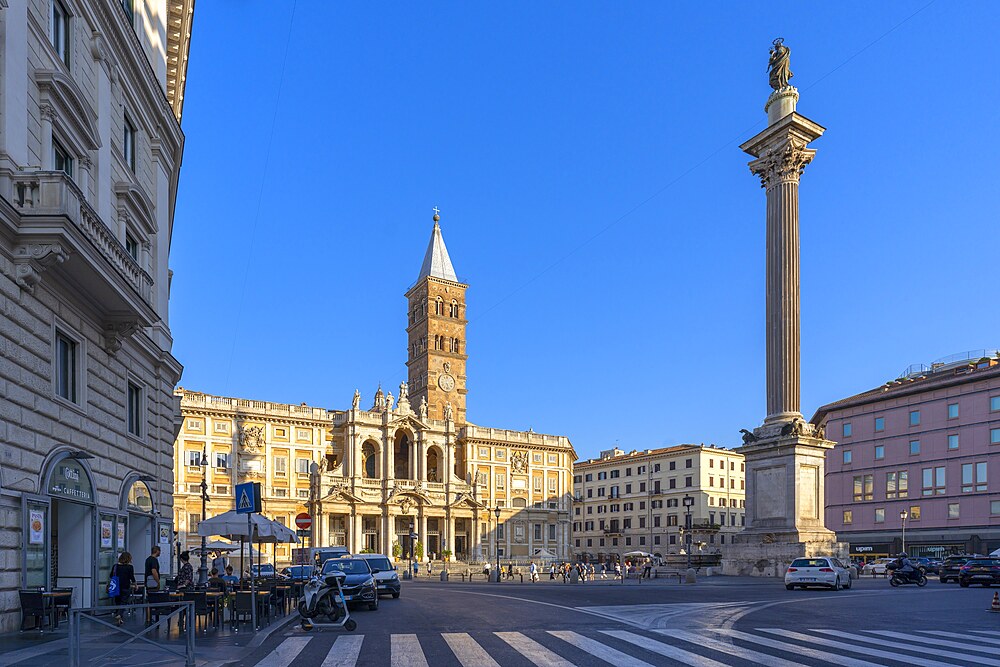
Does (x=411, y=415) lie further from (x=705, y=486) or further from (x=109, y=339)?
(x=109, y=339)

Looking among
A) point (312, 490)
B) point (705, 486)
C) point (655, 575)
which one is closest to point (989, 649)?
point (655, 575)

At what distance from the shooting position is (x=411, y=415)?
93.2 metres

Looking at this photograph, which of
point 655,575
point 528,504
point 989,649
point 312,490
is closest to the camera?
point 989,649

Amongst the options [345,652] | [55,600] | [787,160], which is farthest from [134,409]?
[787,160]

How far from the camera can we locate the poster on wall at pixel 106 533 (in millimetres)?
18812

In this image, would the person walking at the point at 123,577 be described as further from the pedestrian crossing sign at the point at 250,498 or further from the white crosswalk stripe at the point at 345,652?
the white crosswalk stripe at the point at 345,652

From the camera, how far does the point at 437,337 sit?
10431 cm

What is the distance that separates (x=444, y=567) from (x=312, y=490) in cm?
1626

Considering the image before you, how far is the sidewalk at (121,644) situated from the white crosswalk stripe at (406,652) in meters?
2.20

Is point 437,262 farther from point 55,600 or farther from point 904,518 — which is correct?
point 55,600

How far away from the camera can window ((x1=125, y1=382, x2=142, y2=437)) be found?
72.0 feet

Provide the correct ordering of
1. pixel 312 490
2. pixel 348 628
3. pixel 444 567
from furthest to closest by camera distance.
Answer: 1. pixel 312 490
2. pixel 444 567
3. pixel 348 628

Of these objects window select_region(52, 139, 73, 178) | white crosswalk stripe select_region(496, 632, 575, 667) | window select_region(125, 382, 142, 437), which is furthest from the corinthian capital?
window select_region(52, 139, 73, 178)

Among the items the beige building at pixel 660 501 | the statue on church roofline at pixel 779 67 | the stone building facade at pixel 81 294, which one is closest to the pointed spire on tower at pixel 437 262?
the beige building at pixel 660 501
